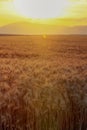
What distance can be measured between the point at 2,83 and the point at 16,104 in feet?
2.82

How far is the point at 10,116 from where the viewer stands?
629cm

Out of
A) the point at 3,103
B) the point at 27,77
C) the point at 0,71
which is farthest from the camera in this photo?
the point at 0,71

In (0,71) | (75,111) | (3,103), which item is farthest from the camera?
(0,71)

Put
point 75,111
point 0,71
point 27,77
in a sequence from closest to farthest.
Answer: point 75,111 < point 27,77 < point 0,71

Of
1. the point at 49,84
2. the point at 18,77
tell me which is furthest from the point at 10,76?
the point at 49,84

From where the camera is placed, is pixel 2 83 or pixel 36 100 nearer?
pixel 36 100

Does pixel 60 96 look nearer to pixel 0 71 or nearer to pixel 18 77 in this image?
pixel 18 77

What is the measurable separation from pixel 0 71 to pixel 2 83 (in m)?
1.38

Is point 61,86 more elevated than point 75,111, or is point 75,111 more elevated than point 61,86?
point 61,86

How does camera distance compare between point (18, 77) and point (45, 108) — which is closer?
point (45, 108)

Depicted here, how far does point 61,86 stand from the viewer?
684cm

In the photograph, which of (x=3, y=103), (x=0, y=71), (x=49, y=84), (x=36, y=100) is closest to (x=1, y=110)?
(x=3, y=103)

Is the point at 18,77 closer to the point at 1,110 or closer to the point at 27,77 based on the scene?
the point at 27,77

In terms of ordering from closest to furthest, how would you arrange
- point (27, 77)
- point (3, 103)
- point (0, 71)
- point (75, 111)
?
point (3, 103) < point (75, 111) < point (27, 77) < point (0, 71)
